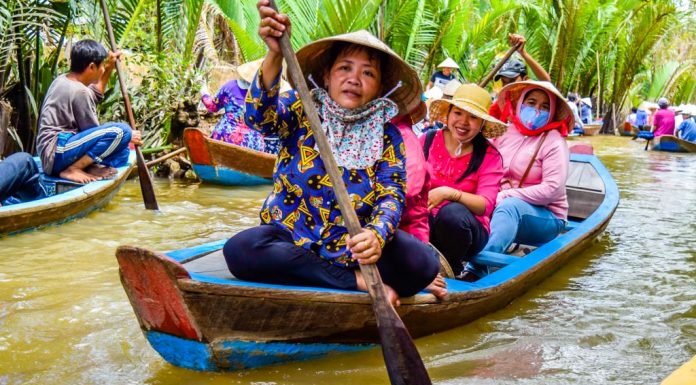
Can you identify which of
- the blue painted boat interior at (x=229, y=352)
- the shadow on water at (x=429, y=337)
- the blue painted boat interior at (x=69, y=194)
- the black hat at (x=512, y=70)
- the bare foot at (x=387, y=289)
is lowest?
the shadow on water at (x=429, y=337)

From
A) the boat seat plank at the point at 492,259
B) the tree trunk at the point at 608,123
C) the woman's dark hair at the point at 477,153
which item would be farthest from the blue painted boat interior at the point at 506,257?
the tree trunk at the point at 608,123

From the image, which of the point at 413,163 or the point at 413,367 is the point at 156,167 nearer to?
the point at 413,163

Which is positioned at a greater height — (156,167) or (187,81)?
(187,81)

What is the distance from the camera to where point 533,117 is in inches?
179

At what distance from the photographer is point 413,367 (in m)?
2.45

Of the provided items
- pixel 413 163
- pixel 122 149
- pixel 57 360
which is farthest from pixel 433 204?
pixel 122 149

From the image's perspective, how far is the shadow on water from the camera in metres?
2.81

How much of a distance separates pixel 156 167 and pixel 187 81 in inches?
43.6

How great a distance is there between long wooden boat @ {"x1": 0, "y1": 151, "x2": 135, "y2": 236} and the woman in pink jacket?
3.08 m

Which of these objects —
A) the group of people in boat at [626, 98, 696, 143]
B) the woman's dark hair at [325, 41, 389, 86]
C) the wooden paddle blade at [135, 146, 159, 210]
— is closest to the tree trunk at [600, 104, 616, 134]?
the group of people in boat at [626, 98, 696, 143]

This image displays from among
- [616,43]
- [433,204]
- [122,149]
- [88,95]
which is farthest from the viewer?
[616,43]

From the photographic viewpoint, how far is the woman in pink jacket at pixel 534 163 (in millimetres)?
4387

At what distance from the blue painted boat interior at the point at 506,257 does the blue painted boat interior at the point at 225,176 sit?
12.6ft

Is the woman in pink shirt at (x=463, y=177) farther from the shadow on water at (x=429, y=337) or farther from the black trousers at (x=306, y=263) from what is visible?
the black trousers at (x=306, y=263)
